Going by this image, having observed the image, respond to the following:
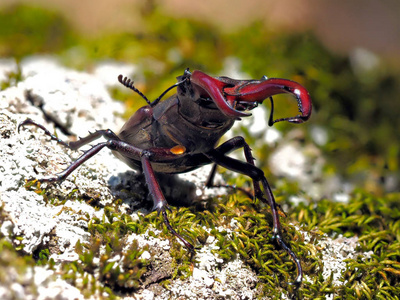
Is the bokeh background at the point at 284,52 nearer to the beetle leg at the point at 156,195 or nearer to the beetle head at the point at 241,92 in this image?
the beetle leg at the point at 156,195

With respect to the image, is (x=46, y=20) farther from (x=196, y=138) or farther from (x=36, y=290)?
→ (x=36, y=290)

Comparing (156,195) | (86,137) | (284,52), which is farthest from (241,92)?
(284,52)

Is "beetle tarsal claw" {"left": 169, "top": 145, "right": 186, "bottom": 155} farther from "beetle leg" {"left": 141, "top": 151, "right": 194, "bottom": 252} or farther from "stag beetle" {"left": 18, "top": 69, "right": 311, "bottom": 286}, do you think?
"beetle leg" {"left": 141, "top": 151, "right": 194, "bottom": 252}

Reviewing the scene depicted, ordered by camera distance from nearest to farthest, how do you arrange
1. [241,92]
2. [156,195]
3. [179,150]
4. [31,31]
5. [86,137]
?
[241,92], [156,195], [179,150], [86,137], [31,31]

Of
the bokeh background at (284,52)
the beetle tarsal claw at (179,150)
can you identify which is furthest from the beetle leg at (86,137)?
the bokeh background at (284,52)

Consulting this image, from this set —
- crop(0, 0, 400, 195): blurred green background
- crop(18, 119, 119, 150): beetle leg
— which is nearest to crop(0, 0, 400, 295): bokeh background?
crop(0, 0, 400, 195): blurred green background

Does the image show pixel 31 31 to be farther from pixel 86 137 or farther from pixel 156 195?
pixel 156 195
